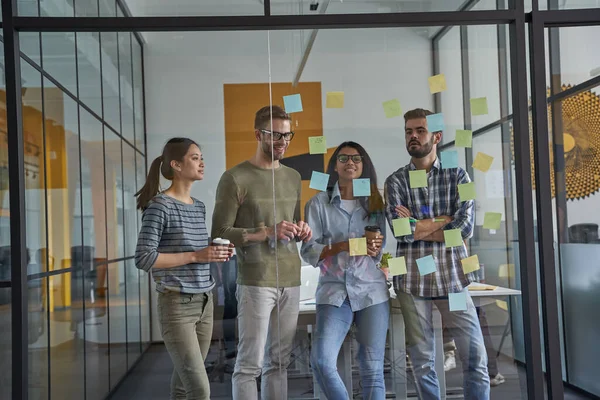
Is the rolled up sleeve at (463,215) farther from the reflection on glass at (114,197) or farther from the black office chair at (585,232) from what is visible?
the reflection on glass at (114,197)

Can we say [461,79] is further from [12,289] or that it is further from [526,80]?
[12,289]

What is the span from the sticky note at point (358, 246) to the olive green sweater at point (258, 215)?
0.92 feet

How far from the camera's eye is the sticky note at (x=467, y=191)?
3475 mm

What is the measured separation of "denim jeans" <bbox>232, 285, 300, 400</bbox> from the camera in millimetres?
3354

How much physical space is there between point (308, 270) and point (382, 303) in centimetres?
41

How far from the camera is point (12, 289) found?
3193 millimetres

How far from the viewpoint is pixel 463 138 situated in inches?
137

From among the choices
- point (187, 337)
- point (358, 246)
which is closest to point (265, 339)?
point (187, 337)

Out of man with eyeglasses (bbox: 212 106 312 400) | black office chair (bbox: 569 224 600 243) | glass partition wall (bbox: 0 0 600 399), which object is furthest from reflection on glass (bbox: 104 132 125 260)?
black office chair (bbox: 569 224 600 243)

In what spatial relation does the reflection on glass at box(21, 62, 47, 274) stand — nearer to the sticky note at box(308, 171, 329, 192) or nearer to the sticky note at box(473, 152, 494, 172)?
the sticky note at box(308, 171, 329, 192)

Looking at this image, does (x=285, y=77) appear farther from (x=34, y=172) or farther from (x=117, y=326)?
(x=117, y=326)

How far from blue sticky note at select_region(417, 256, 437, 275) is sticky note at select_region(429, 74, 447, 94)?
0.86m

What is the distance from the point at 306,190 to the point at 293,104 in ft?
1.45

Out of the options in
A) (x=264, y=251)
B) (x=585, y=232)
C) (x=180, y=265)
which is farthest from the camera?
(x=585, y=232)
